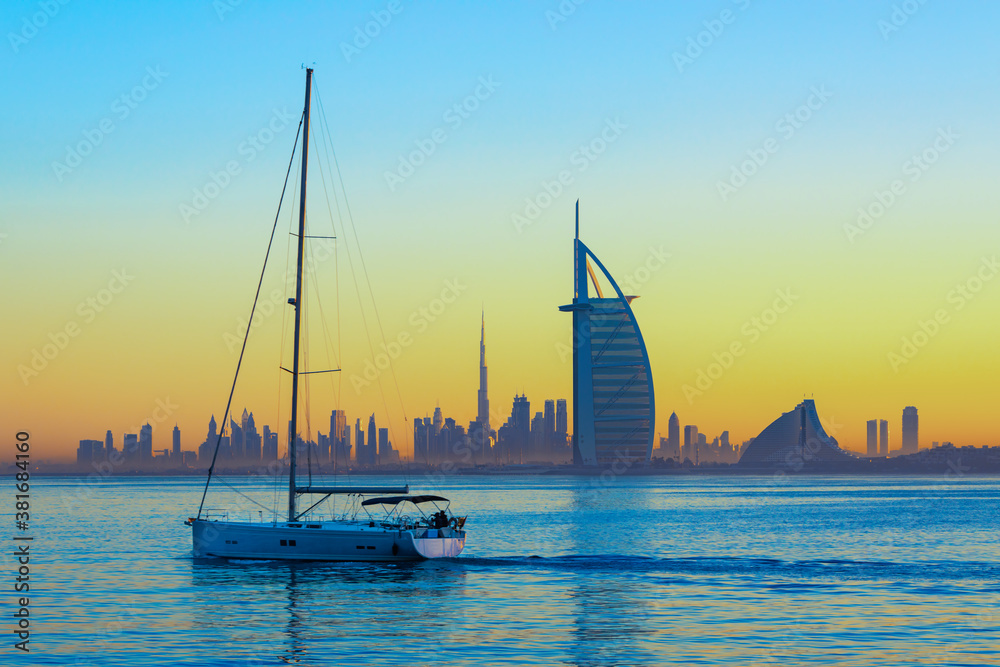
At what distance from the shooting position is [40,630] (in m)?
34.1

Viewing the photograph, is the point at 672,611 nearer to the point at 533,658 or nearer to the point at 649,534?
the point at 533,658

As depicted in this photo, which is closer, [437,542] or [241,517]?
[437,542]

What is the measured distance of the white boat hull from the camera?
4856cm

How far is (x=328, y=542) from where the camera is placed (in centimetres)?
4888

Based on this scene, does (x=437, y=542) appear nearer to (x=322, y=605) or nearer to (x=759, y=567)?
(x=322, y=605)

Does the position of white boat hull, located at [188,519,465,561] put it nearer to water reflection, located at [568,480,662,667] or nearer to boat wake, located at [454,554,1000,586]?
boat wake, located at [454,554,1000,586]

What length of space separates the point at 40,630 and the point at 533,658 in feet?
53.1

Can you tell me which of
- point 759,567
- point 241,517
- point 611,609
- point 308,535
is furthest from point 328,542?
point 241,517

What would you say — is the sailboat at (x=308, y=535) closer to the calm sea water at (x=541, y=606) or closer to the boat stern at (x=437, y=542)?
the boat stern at (x=437, y=542)

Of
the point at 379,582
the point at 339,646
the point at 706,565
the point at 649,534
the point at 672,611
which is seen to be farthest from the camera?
the point at 649,534

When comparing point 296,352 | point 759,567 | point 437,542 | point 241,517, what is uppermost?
point 296,352

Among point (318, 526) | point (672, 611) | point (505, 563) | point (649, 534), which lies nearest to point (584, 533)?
point (649, 534)

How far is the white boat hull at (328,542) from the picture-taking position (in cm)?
4856

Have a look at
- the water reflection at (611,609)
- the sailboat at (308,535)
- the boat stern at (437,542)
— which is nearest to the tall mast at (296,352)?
the sailboat at (308,535)
